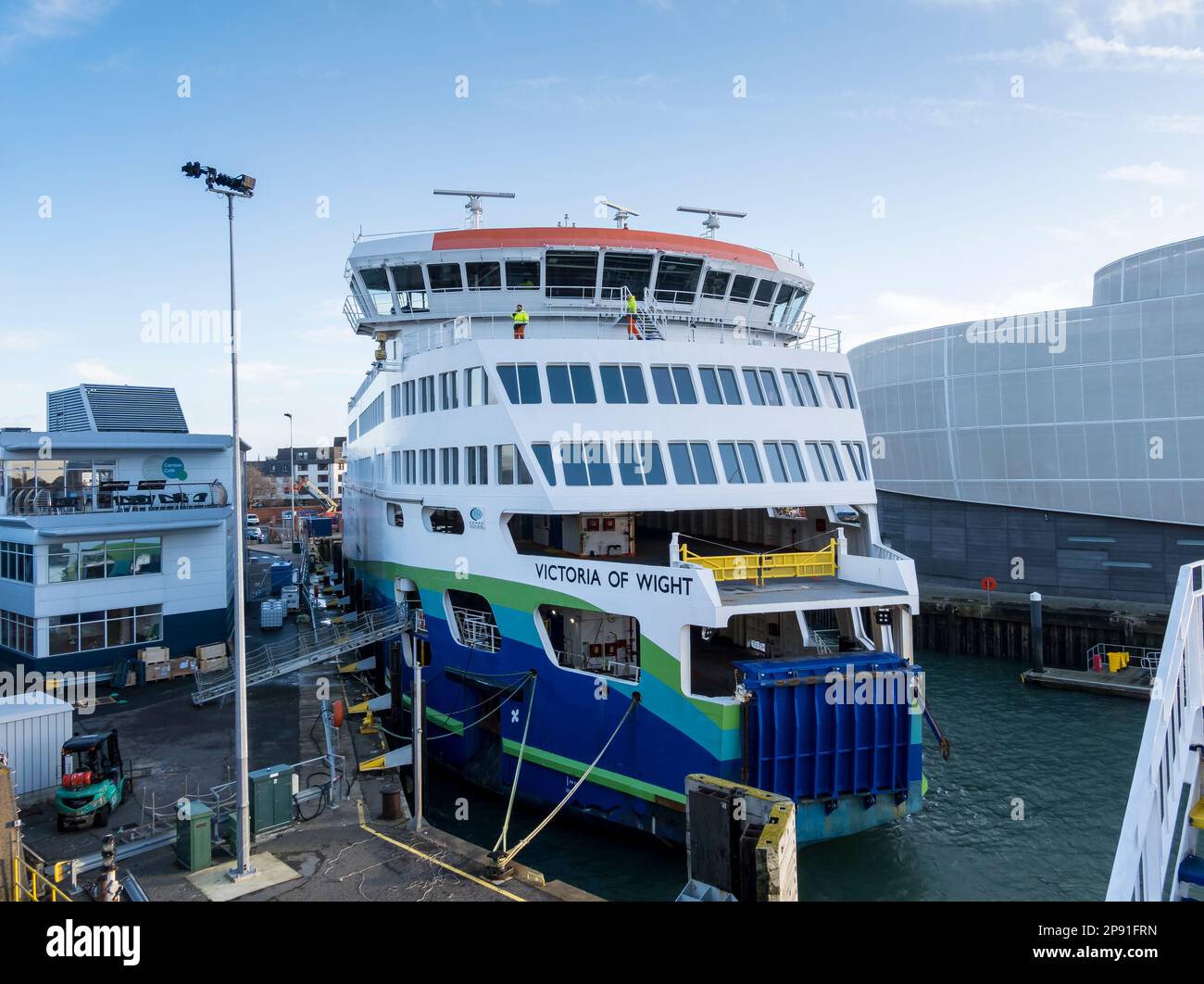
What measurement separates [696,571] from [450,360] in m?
7.95

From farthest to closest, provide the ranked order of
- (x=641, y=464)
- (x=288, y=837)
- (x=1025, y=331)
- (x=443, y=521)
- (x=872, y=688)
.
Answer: (x=1025, y=331), (x=443, y=521), (x=641, y=464), (x=872, y=688), (x=288, y=837)

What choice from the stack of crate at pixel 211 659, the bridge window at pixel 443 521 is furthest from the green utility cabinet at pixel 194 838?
the stack of crate at pixel 211 659

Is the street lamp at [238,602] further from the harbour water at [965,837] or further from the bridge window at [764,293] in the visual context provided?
the bridge window at [764,293]

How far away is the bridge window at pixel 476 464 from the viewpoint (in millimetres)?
16766

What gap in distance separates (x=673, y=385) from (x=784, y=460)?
9.32 ft

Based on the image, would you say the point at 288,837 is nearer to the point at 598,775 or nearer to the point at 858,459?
the point at 598,775

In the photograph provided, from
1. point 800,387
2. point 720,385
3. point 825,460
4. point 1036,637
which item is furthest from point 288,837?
point 1036,637

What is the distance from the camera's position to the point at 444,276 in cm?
2116

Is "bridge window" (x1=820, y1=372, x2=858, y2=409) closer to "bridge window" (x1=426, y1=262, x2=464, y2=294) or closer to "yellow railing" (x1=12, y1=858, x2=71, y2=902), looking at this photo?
"bridge window" (x1=426, y1=262, x2=464, y2=294)

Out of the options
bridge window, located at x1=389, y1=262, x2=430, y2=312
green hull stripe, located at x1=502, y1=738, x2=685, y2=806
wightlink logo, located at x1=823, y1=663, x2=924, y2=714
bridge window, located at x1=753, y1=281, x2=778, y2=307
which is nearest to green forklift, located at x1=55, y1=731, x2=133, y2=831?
green hull stripe, located at x1=502, y1=738, x2=685, y2=806

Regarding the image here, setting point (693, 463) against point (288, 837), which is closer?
point (288, 837)

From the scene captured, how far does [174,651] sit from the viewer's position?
2488cm

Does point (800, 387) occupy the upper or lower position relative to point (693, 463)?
upper
